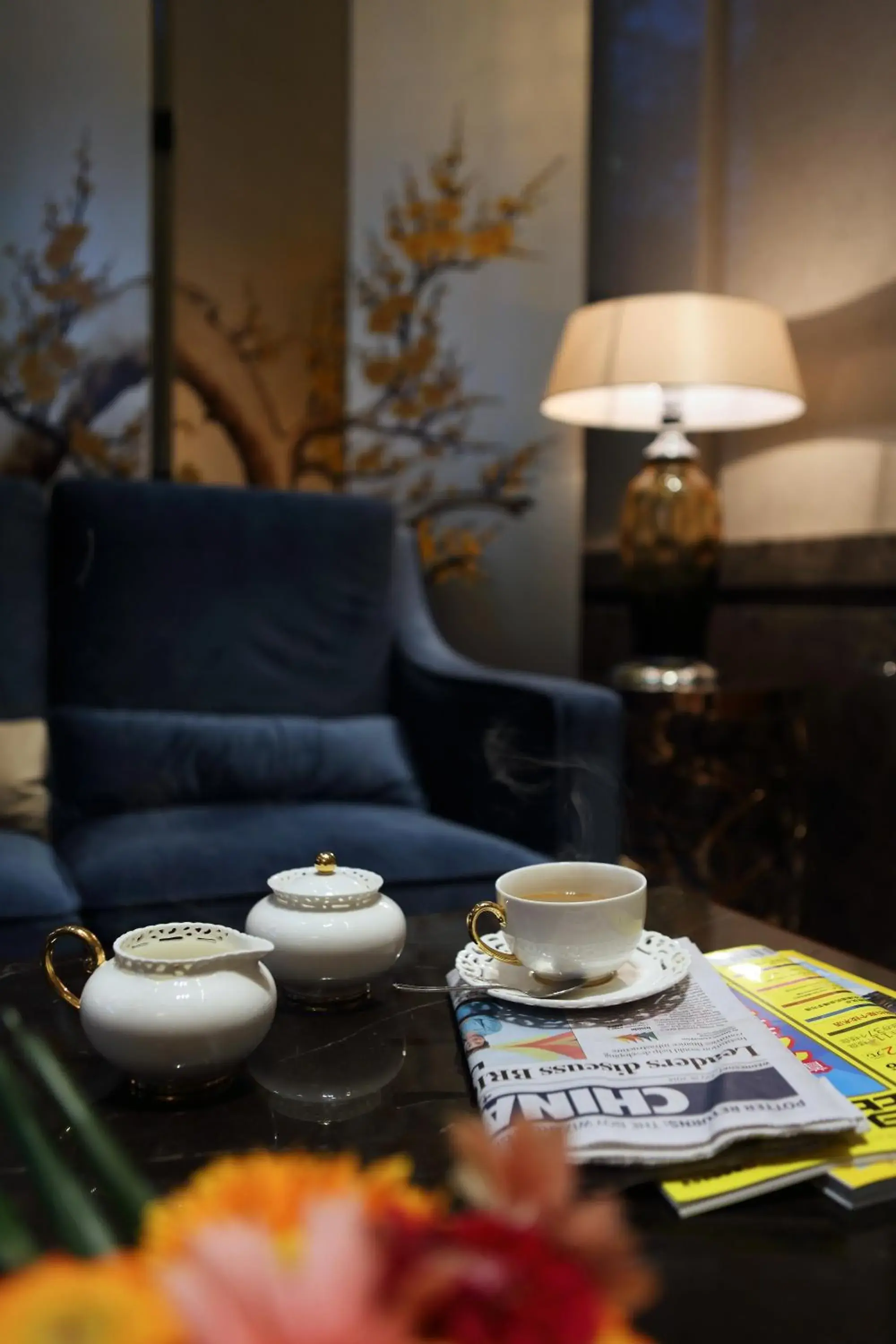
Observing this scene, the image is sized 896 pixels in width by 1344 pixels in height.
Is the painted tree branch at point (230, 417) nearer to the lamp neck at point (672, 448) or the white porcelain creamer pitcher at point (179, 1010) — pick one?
the lamp neck at point (672, 448)

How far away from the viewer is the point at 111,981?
1.89 feet

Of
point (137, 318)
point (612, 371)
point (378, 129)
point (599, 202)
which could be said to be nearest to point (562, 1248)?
point (612, 371)

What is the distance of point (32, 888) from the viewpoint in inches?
47.1

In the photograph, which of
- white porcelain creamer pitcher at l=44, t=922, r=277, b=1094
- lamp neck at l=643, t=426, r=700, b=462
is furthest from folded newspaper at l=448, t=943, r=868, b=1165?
lamp neck at l=643, t=426, r=700, b=462

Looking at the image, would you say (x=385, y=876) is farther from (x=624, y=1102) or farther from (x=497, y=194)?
(x=497, y=194)

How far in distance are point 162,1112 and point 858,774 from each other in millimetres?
1589

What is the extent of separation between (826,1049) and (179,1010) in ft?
1.18

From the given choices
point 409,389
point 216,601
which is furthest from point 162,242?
point 216,601

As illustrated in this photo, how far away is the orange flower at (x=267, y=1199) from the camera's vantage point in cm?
20

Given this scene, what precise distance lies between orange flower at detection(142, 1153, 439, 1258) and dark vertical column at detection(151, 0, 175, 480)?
197cm

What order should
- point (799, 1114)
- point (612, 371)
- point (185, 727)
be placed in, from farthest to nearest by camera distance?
1. point (612, 371)
2. point (185, 727)
3. point (799, 1114)

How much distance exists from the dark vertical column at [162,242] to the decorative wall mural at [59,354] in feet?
0.28

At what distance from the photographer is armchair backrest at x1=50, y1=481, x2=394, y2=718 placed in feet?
5.48

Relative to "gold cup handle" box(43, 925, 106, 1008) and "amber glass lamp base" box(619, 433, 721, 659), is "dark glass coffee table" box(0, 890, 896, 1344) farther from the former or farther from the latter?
"amber glass lamp base" box(619, 433, 721, 659)
